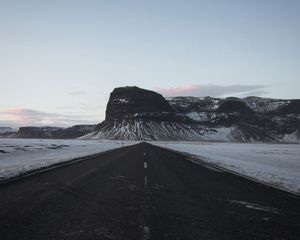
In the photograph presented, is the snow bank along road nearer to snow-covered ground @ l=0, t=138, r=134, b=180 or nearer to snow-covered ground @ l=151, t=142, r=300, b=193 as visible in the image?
snow-covered ground @ l=151, t=142, r=300, b=193

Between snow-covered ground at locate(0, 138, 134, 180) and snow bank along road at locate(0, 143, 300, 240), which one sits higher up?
snow-covered ground at locate(0, 138, 134, 180)

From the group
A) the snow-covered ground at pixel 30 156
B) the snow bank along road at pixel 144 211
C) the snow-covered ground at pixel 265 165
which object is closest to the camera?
the snow bank along road at pixel 144 211

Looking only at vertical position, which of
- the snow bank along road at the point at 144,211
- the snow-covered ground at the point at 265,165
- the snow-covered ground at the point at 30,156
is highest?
the snow-covered ground at the point at 30,156

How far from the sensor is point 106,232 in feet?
21.5

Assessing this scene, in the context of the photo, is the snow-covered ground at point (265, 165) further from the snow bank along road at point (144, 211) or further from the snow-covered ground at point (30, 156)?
the snow-covered ground at point (30, 156)

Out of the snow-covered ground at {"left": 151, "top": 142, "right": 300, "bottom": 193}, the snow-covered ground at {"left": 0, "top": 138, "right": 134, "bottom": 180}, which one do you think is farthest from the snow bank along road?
the snow-covered ground at {"left": 0, "top": 138, "right": 134, "bottom": 180}

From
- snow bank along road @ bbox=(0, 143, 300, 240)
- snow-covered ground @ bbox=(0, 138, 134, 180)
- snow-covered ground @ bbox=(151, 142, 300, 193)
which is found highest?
snow-covered ground @ bbox=(0, 138, 134, 180)

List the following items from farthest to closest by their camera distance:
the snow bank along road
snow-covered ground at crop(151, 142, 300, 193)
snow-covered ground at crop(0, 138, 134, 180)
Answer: snow-covered ground at crop(0, 138, 134, 180)
snow-covered ground at crop(151, 142, 300, 193)
the snow bank along road

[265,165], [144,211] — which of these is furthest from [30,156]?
[144,211]

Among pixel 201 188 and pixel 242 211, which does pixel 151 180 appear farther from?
pixel 242 211

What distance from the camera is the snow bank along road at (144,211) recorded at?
21.6 feet

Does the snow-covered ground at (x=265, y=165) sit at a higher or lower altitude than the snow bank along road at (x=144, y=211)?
lower

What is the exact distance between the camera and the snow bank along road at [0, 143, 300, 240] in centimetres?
659

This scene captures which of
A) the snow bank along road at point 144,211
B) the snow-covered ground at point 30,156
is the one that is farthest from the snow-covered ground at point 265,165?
the snow-covered ground at point 30,156
